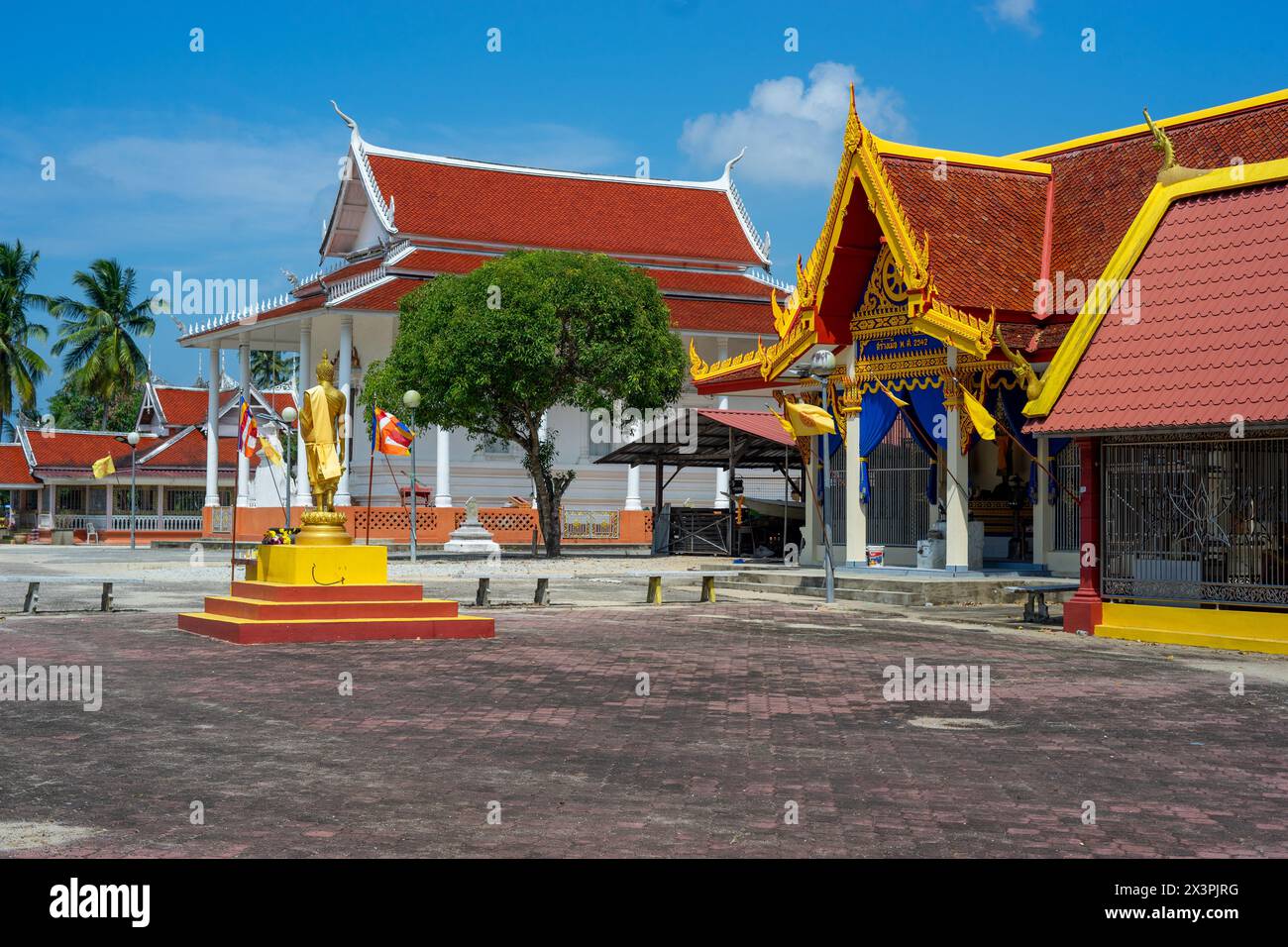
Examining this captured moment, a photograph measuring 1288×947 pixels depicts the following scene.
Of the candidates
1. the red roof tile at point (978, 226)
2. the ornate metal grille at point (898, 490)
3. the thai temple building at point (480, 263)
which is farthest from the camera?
the thai temple building at point (480, 263)

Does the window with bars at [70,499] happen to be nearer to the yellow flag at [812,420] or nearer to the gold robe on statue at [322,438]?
the yellow flag at [812,420]

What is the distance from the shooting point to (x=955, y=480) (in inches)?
832

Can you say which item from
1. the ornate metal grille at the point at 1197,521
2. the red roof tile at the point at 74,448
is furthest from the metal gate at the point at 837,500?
the red roof tile at the point at 74,448

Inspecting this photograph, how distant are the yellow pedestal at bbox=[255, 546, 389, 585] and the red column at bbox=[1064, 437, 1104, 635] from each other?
25.2 ft

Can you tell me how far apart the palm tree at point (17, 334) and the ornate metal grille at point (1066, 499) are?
170 ft

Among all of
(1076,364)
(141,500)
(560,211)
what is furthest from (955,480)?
(141,500)

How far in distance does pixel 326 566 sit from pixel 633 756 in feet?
25.9

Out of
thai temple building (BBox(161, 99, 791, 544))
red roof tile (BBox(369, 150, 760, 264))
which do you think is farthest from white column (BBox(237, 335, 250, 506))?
red roof tile (BBox(369, 150, 760, 264))

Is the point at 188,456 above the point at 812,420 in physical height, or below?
above

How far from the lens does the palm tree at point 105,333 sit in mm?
70812

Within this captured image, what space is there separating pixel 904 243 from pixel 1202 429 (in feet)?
22.9

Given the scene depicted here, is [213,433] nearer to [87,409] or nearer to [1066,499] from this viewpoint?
[1066,499]

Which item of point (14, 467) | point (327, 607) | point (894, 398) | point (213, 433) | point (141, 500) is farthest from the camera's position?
point (14, 467)
